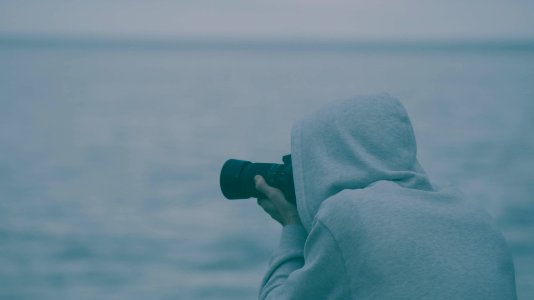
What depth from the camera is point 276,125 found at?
18.1m

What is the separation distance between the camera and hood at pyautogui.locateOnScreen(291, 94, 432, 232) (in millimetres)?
1457

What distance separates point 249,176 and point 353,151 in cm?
48

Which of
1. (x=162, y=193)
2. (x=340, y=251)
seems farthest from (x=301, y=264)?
(x=162, y=193)

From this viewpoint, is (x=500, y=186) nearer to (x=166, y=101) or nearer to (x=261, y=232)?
(x=261, y=232)

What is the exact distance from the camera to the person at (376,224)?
1.33 metres

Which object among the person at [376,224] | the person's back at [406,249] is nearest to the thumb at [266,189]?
the person at [376,224]

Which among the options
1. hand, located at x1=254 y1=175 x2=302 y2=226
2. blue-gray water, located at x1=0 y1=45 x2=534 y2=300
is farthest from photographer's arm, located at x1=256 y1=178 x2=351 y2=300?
blue-gray water, located at x1=0 y1=45 x2=534 y2=300

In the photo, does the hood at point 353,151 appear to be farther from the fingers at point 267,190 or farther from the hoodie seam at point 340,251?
the fingers at point 267,190

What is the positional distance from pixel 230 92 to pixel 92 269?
92.4 feet

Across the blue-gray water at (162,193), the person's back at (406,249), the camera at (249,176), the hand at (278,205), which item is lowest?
the person's back at (406,249)

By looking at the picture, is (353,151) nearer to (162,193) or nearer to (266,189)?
(266,189)

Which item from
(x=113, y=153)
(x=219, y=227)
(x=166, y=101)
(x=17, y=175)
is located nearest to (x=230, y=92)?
(x=166, y=101)

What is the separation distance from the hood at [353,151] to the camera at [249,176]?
23cm

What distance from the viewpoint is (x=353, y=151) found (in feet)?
4.83
